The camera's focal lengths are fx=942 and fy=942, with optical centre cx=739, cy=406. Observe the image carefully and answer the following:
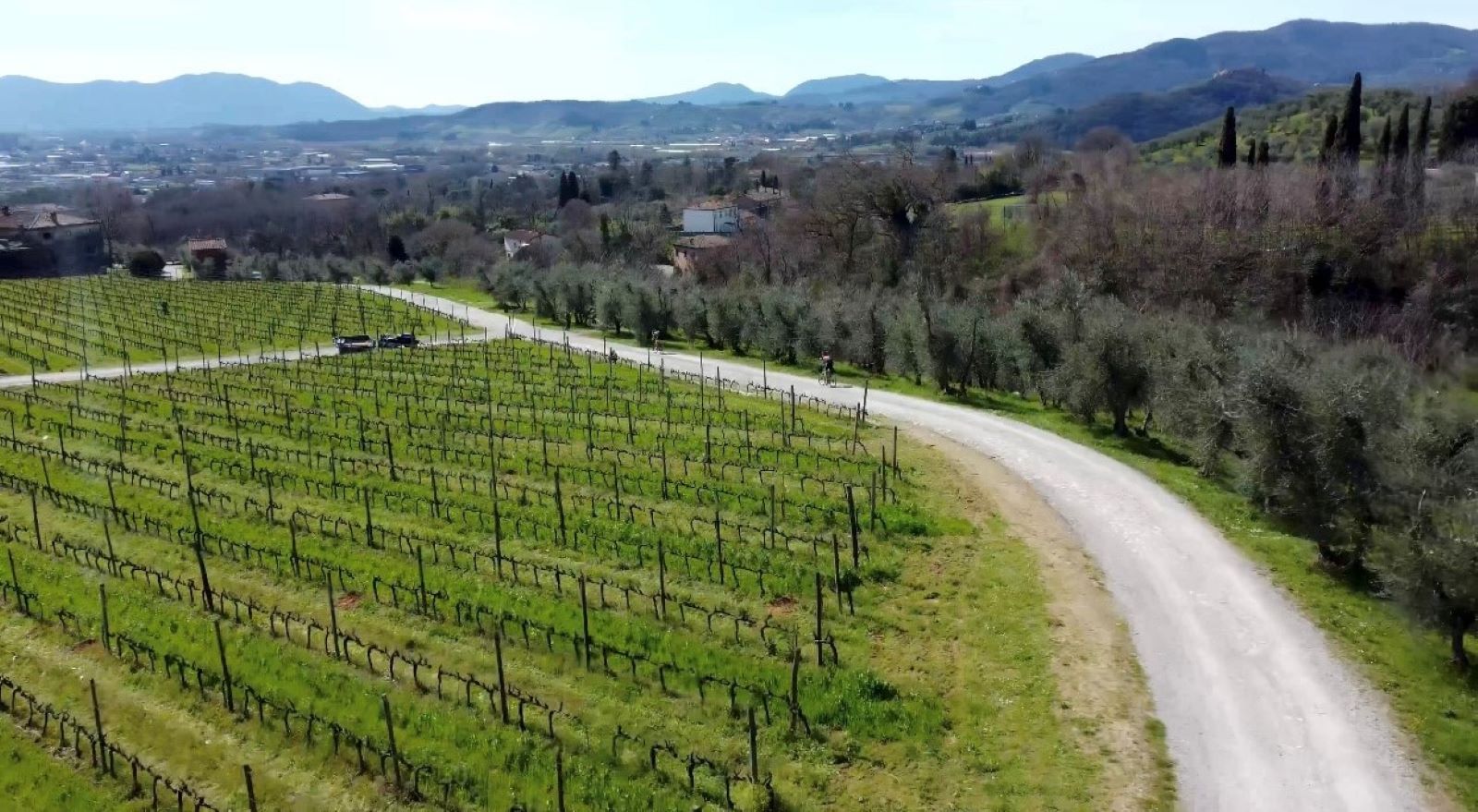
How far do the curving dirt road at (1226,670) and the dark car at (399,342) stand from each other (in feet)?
129

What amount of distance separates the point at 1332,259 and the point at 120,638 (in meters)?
65.6

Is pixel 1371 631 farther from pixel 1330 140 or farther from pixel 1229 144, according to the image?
pixel 1229 144

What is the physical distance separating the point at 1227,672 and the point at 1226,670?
0.07 m

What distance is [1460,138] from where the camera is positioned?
78750 mm

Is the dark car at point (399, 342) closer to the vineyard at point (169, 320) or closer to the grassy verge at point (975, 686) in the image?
the vineyard at point (169, 320)

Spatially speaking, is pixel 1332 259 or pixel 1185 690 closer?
pixel 1185 690

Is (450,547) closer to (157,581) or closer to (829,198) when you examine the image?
(157,581)

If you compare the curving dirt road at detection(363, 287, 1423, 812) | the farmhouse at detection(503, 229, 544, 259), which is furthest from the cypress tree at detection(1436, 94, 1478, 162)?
the farmhouse at detection(503, 229, 544, 259)

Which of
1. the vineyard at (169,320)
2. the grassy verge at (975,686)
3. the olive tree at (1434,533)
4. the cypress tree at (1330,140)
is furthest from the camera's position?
the cypress tree at (1330,140)

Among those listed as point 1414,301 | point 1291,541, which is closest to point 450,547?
point 1291,541

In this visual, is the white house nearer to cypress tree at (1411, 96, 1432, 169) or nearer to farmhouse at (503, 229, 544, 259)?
farmhouse at (503, 229, 544, 259)

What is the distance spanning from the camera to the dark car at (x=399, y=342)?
54938 millimetres

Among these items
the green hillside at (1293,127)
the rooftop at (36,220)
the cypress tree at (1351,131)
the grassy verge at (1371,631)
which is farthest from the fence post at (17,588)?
→ the rooftop at (36,220)

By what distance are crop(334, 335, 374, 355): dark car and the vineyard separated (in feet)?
7.12
